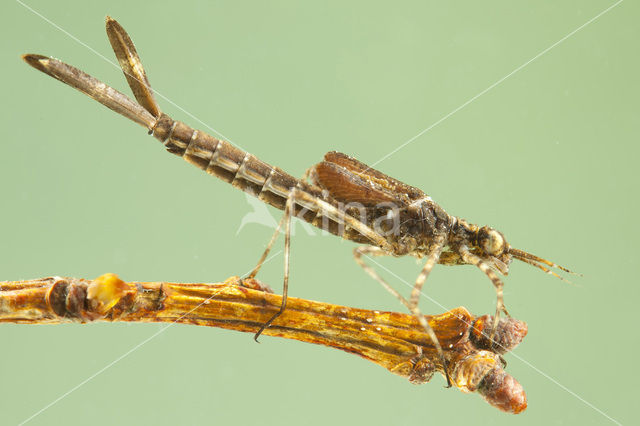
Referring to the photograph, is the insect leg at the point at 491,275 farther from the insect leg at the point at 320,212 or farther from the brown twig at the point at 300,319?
the insect leg at the point at 320,212

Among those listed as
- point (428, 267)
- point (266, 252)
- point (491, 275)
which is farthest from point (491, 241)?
point (266, 252)

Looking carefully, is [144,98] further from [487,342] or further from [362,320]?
[487,342]

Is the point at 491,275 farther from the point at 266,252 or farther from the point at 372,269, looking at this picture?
the point at 266,252

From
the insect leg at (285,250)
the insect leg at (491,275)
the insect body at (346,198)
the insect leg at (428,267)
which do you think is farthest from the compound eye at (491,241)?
the insect leg at (285,250)

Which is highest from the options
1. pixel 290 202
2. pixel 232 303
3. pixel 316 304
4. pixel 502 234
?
pixel 502 234

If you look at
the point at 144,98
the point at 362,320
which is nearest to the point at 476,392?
the point at 362,320

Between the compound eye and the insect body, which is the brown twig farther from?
the compound eye
